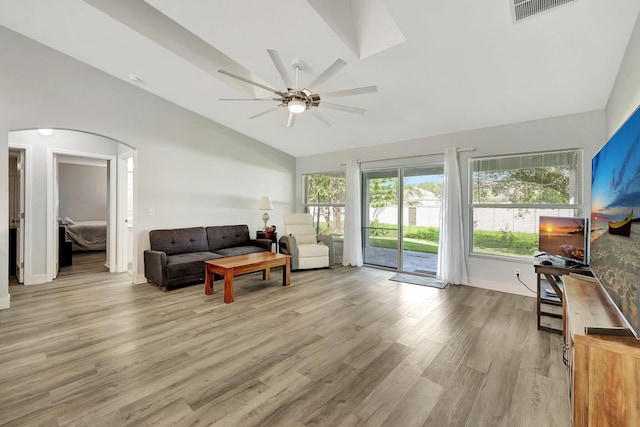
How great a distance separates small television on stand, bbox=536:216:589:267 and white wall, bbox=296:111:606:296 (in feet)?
3.02

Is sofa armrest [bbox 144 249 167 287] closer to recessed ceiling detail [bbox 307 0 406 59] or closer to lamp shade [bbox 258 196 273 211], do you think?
lamp shade [bbox 258 196 273 211]

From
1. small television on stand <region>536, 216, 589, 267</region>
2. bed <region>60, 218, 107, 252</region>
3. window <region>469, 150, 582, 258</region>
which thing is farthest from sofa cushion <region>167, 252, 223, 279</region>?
small television on stand <region>536, 216, 589, 267</region>

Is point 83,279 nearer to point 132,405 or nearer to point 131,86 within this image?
point 131,86

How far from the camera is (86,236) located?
656 cm

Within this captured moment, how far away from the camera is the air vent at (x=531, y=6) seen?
195cm

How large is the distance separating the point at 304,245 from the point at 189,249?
6.68 ft

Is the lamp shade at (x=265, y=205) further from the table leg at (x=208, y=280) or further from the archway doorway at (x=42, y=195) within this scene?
the archway doorway at (x=42, y=195)

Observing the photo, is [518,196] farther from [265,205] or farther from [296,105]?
[265,205]

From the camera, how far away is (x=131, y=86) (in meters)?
4.11

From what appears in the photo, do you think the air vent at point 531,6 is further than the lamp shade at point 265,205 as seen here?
No

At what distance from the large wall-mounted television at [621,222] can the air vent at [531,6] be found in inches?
43.4

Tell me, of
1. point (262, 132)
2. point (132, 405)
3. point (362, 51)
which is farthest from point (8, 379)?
point (262, 132)

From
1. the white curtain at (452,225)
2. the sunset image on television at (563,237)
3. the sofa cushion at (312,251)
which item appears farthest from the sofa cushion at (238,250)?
the sunset image on television at (563,237)

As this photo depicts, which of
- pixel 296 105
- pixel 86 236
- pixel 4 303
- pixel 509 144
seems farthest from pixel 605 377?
pixel 86 236
